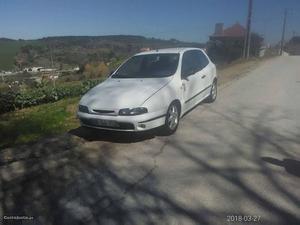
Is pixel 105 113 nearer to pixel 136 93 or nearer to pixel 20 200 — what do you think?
pixel 136 93

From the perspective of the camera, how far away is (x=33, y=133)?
7.03 meters

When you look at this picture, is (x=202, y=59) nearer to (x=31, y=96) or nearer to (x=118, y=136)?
(x=118, y=136)

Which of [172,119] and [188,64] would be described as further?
[188,64]

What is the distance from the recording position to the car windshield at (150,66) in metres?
6.95

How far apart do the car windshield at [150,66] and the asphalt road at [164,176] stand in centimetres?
133

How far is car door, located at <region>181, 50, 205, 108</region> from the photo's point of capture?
6.89 meters

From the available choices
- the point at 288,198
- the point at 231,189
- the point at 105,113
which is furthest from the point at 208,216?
the point at 105,113

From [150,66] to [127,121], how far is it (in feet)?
7.05

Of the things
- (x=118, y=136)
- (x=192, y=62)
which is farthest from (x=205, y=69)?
(x=118, y=136)

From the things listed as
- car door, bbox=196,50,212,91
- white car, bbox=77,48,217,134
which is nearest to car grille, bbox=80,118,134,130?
white car, bbox=77,48,217,134

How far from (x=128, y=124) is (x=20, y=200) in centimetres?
223

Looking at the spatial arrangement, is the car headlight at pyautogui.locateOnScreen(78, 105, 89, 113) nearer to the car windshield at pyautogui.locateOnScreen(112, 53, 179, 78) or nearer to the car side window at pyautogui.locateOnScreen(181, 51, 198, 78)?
the car windshield at pyautogui.locateOnScreen(112, 53, 179, 78)

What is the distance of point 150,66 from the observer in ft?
23.9

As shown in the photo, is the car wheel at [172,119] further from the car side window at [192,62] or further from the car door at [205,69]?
the car door at [205,69]
